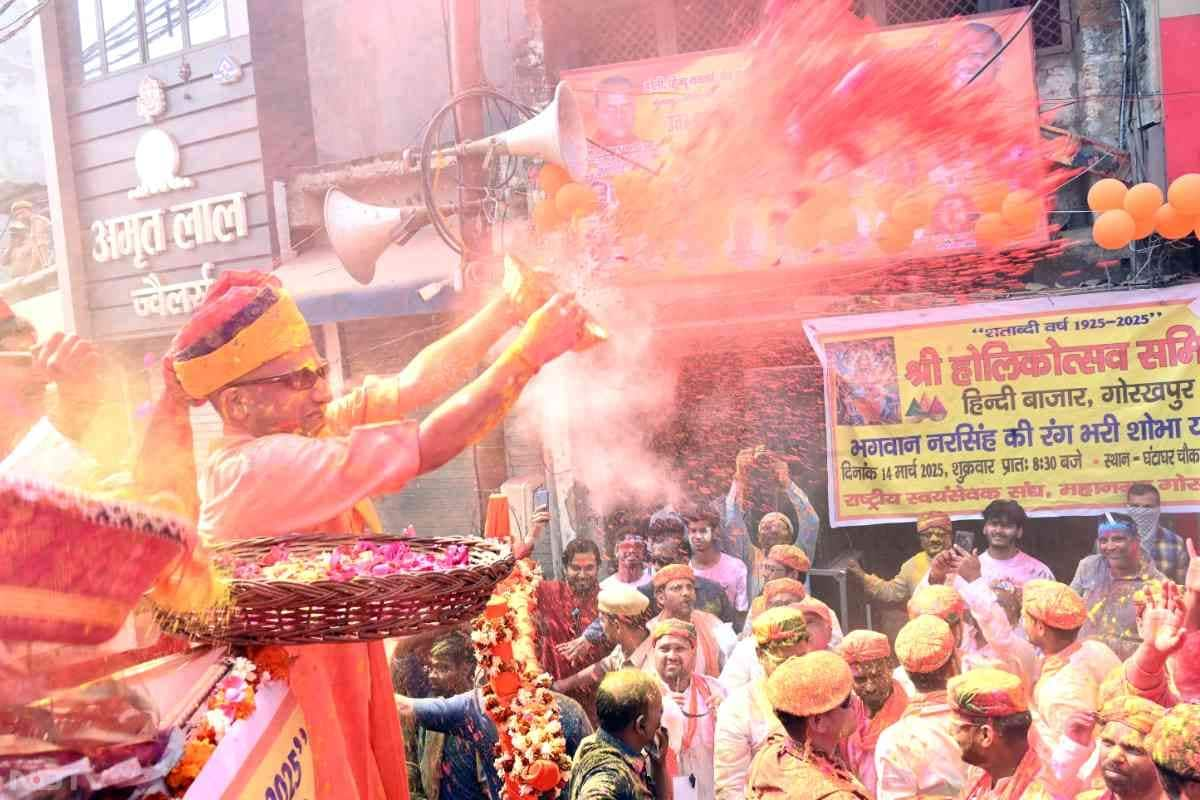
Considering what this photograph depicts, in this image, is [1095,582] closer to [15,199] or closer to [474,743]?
[474,743]

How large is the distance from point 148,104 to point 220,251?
2.31ft

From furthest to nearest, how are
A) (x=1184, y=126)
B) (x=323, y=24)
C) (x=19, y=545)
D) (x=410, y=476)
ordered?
(x=323, y=24), (x=1184, y=126), (x=410, y=476), (x=19, y=545)

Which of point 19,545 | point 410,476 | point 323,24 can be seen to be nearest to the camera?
point 19,545

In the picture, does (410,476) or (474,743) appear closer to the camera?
(410,476)

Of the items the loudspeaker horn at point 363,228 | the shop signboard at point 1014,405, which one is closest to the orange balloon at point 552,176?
the loudspeaker horn at point 363,228

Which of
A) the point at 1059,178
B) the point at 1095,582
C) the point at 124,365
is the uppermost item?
the point at 1059,178

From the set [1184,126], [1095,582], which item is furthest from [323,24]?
[1095,582]

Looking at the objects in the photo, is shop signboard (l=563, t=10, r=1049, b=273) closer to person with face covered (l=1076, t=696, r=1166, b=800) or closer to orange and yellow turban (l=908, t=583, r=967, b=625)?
orange and yellow turban (l=908, t=583, r=967, b=625)

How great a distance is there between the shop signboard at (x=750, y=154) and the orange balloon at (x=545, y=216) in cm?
19

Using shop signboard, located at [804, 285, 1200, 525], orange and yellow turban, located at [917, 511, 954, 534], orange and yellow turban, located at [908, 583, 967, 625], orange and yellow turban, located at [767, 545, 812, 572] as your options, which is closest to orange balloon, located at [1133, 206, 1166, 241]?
shop signboard, located at [804, 285, 1200, 525]

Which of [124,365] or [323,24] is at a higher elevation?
[323,24]

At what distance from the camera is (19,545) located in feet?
4.18

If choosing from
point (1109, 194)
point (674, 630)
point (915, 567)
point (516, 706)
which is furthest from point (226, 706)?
point (1109, 194)

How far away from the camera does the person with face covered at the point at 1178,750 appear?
3.81 meters
